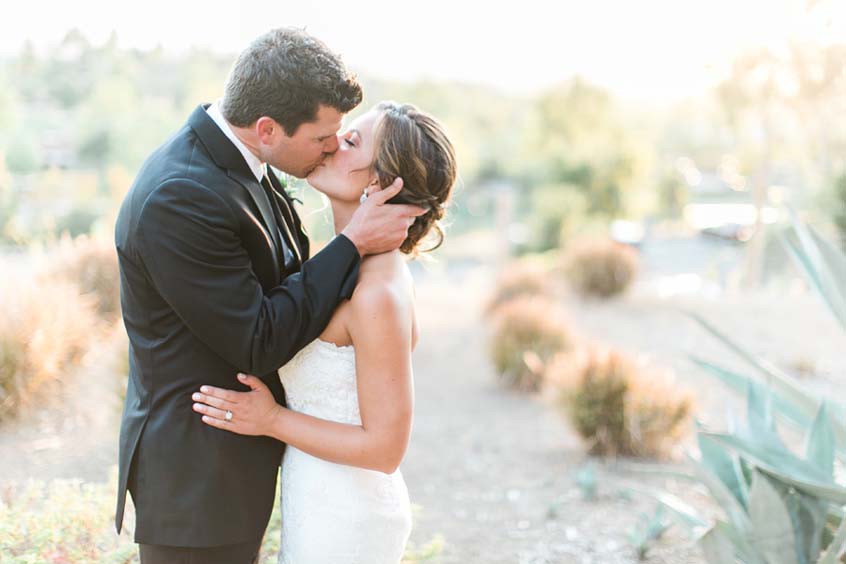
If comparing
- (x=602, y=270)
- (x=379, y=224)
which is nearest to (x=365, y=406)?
(x=379, y=224)

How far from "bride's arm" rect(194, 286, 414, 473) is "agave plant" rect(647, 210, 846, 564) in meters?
1.14

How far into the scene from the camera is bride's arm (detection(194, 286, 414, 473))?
230cm

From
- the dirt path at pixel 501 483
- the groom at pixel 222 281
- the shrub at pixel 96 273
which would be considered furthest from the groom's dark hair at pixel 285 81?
the shrub at pixel 96 273

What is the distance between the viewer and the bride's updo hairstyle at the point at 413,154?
2.41 meters

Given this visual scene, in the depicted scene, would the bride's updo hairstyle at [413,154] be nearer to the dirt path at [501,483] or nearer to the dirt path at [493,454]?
the dirt path at [493,454]

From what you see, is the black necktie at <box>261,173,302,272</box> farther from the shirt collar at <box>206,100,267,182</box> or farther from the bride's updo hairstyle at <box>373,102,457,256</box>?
the bride's updo hairstyle at <box>373,102,457,256</box>

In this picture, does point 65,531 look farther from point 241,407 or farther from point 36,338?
point 36,338

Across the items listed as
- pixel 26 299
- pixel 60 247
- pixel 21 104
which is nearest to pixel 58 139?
pixel 21 104

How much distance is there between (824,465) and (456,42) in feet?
151

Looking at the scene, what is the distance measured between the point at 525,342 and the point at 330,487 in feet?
22.8

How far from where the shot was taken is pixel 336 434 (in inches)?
94.5

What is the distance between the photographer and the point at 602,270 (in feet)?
40.6

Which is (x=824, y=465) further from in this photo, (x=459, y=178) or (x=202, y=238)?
(x=202, y=238)

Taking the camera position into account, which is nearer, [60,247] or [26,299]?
[26,299]
